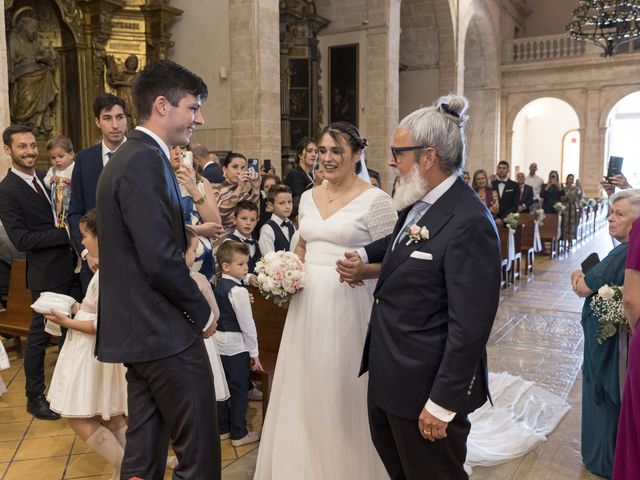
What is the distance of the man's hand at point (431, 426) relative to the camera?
1.88m

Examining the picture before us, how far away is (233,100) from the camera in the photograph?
8688mm

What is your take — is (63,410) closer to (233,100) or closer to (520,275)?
(233,100)

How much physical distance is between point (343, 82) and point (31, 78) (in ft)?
21.6

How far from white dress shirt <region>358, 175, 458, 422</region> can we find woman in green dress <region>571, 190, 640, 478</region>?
1.55 metres

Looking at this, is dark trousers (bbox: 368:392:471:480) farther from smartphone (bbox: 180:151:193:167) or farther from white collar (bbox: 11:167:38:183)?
white collar (bbox: 11:167:38:183)

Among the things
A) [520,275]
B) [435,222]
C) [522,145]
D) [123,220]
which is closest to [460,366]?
[435,222]

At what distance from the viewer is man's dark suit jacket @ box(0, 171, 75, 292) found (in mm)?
4016

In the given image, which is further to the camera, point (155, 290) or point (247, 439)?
point (247, 439)

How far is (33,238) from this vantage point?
4.02m

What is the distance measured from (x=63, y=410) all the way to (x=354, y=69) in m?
11.1

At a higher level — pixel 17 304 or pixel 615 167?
pixel 615 167

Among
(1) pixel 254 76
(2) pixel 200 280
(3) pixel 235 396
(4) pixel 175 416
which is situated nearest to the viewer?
(4) pixel 175 416

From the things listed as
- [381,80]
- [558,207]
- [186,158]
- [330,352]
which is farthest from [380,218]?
[558,207]

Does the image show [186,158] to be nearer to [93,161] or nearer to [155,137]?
[93,161]
